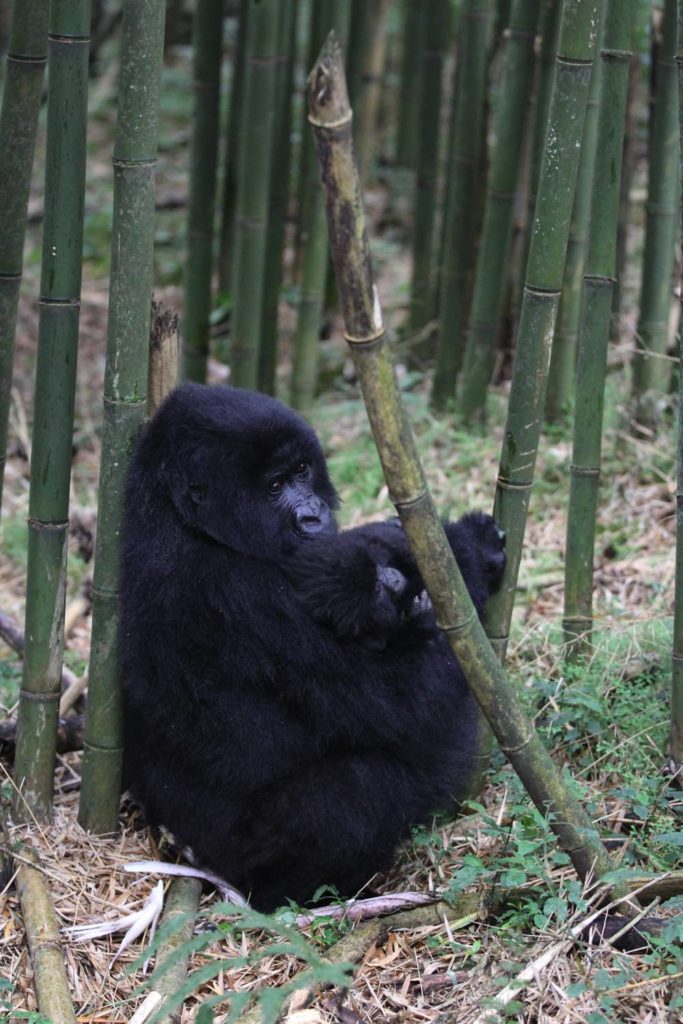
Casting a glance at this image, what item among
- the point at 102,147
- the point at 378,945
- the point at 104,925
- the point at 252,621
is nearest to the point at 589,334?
the point at 252,621

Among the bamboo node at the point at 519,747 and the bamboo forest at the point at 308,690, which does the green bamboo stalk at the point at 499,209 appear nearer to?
the bamboo forest at the point at 308,690

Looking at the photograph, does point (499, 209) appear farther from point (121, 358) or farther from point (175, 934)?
point (175, 934)

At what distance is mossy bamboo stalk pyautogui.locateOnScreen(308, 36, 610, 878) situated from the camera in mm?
1951

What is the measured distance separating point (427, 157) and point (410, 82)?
7.12 ft

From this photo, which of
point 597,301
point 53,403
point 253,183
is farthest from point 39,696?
point 253,183

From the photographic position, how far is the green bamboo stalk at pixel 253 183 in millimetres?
5406

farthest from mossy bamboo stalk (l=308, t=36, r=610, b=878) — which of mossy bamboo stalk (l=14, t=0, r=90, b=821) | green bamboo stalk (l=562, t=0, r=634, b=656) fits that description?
mossy bamboo stalk (l=14, t=0, r=90, b=821)

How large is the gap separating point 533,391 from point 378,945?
153 centimetres

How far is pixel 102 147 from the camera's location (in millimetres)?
12008

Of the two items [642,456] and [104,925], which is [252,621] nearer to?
[104,925]

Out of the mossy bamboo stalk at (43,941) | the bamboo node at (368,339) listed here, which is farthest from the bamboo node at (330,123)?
the mossy bamboo stalk at (43,941)

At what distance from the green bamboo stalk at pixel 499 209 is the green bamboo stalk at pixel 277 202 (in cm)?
130

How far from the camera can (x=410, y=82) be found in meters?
8.91

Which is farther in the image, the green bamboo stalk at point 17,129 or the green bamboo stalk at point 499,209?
the green bamboo stalk at point 499,209
